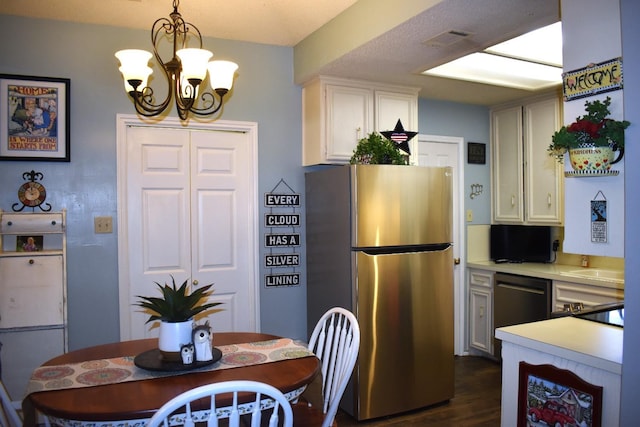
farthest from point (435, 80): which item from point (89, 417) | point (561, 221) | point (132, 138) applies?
point (89, 417)

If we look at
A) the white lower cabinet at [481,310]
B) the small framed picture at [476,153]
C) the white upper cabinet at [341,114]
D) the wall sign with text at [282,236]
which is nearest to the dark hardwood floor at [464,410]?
the white lower cabinet at [481,310]

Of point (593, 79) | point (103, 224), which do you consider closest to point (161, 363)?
point (103, 224)

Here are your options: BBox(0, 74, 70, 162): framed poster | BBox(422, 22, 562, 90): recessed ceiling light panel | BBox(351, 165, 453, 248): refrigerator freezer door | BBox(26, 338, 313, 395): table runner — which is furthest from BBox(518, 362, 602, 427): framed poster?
BBox(0, 74, 70, 162): framed poster

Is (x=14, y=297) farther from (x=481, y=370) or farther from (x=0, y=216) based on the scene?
(x=481, y=370)

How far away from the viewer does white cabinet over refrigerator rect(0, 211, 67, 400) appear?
2.75 metres

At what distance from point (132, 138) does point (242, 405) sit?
2126 millimetres

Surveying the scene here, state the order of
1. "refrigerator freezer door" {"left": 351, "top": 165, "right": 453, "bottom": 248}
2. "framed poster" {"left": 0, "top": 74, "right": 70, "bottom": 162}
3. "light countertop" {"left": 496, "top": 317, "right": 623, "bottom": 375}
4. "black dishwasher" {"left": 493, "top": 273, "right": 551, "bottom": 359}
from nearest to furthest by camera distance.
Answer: "light countertop" {"left": 496, "top": 317, "right": 623, "bottom": 375} < "framed poster" {"left": 0, "top": 74, "right": 70, "bottom": 162} < "refrigerator freezer door" {"left": 351, "top": 165, "right": 453, "bottom": 248} < "black dishwasher" {"left": 493, "top": 273, "right": 551, "bottom": 359}

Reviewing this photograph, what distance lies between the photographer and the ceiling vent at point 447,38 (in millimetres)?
2547

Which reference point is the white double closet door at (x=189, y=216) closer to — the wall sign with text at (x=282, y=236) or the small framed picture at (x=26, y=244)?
the wall sign with text at (x=282, y=236)

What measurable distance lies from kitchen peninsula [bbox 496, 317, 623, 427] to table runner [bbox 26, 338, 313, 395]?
2.79 ft

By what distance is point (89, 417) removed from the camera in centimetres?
152

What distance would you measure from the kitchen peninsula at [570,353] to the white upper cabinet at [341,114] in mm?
1823

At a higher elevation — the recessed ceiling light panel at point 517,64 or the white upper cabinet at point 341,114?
the recessed ceiling light panel at point 517,64

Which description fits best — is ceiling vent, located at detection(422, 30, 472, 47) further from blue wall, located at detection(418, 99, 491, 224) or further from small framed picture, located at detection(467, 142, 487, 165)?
small framed picture, located at detection(467, 142, 487, 165)
